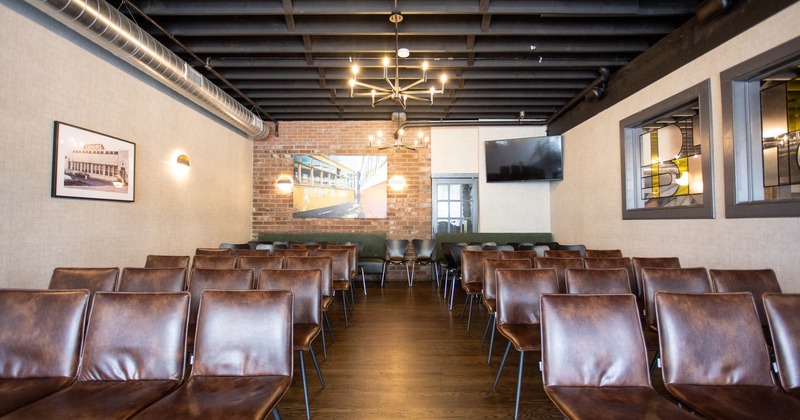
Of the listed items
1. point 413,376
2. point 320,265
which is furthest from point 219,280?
point 413,376

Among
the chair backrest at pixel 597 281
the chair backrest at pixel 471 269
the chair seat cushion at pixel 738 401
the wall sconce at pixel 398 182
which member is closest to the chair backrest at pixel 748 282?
the chair backrest at pixel 597 281

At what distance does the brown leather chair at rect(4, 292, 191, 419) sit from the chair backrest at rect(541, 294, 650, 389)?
1819 millimetres

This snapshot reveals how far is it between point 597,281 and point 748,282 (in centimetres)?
103

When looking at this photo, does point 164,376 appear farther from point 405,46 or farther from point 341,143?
point 341,143

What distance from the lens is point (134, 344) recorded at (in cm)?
172

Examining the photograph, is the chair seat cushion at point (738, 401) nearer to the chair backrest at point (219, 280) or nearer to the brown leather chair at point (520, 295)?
the brown leather chair at point (520, 295)

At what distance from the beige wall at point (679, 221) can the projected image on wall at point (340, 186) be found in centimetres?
382

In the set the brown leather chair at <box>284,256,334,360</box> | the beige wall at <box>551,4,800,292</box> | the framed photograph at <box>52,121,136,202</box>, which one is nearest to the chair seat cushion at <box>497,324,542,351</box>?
the brown leather chair at <box>284,256,334,360</box>

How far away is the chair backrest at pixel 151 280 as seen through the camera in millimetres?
2617

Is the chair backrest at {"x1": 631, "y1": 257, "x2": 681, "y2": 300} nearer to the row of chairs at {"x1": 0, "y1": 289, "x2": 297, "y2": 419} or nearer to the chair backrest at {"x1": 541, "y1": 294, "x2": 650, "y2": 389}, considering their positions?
the chair backrest at {"x1": 541, "y1": 294, "x2": 650, "y2": 389}

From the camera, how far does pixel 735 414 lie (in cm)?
142

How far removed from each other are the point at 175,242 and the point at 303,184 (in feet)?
10.2

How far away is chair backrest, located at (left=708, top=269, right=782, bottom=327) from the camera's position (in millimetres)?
2438

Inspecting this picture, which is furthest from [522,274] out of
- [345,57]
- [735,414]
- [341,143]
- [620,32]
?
[341,143]
